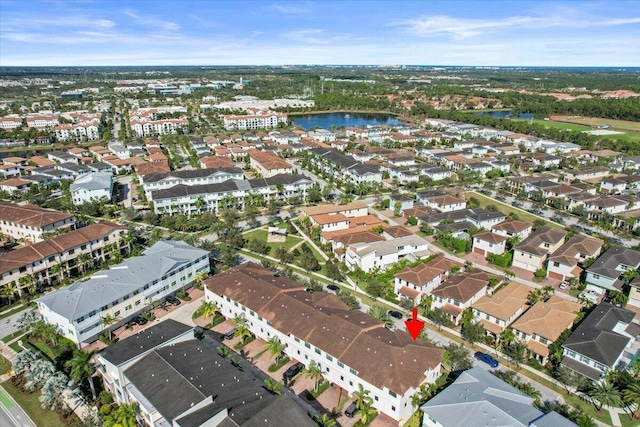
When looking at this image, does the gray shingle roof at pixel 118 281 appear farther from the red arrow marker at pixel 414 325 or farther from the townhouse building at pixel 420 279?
the red arrow marker at pixel 414 325

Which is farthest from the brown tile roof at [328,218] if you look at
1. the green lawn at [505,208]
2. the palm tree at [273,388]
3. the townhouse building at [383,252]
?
the palm tree at [273,388]

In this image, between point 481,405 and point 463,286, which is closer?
point 481,405

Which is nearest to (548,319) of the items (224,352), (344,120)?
(224,352)

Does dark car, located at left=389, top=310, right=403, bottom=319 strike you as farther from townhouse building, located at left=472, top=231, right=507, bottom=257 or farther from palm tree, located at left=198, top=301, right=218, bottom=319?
townhouse building, located at left=472, top=231, right=507, bottom=257

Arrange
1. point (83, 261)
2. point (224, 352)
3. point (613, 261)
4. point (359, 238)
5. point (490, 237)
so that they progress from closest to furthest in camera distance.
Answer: point (224, 352) → point (613, 261) → point (83, 261) → point (490, 237) → point (359, 238)

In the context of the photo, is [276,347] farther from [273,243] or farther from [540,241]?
[540,241]

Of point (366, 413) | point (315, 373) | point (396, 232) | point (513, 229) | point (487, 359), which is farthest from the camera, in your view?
point (513, 229)

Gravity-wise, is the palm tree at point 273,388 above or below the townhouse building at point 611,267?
below
